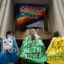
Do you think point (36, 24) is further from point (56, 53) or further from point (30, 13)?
point (56, 53)

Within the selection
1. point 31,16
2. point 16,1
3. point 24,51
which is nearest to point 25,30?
point 31,16

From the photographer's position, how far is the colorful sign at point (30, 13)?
272cm

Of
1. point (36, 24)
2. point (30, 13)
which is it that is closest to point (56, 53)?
point (36, 24)

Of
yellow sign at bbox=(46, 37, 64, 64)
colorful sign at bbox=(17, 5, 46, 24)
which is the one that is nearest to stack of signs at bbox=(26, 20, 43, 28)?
colorful sign at bbox=(17, 5, 46, 24)

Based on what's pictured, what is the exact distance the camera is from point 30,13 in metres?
2.76

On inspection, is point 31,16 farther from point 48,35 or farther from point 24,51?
point 24,51

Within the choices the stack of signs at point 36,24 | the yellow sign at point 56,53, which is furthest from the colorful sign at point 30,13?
the yellow sign at point 56,53

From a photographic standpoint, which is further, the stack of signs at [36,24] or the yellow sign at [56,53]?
the stack of signs at [36,24]

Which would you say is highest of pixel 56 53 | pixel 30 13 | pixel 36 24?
pixel 30 13

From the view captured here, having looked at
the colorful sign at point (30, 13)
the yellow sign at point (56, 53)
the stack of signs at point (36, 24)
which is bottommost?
the yellow sign at point (56, 53)

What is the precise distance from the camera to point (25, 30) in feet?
8.57

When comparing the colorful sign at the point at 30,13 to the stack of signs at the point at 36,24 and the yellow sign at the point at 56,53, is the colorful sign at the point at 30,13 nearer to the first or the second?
the stack of signs at the point at 36,24

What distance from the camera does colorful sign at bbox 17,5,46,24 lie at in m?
2.72

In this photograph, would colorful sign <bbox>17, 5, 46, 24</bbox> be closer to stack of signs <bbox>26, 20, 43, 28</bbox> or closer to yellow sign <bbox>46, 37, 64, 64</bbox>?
stack of signs <bbox>26, 20, 43, 28</bbox>
